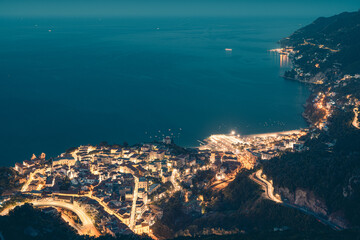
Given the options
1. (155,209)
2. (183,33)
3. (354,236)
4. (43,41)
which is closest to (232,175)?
(155,209)

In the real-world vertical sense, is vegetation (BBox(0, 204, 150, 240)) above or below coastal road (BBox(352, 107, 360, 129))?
below

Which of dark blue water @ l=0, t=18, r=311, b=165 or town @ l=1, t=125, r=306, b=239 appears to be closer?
town @ l=1, t=125, r=306, b=239

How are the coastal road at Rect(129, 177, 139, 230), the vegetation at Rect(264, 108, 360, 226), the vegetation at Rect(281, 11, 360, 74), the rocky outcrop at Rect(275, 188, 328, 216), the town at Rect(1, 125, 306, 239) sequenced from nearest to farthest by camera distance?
the vegetation at Rect(264, 108, 360, 226) → the rocky outcrop at Rect(275, 188, 328, 216) → the coastal road at Rect(129, 177, 139, 230) → the town at Rect(1, 125, 306, 239) → the vegetation at Rect(281, 11, 360, 74)

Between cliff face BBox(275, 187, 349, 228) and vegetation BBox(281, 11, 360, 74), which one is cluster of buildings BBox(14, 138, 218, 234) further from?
vegetation BBox(281, 11, 360, 74)

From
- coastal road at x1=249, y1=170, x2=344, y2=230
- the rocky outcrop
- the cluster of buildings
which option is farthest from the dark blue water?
the rocky outcrop

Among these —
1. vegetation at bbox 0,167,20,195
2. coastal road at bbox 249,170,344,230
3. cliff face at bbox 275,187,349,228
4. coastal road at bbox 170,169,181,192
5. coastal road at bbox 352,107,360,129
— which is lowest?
coastal road at bbox 170,169,181,192

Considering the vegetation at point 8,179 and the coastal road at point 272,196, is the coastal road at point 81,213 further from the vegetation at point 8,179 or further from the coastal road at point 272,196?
the coastal road at point 272,196

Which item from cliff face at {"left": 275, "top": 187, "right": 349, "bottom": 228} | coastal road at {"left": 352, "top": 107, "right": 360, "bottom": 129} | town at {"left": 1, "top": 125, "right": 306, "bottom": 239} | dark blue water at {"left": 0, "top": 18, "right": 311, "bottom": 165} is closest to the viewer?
cliff face at {"left": 275, "top": 187, "right": 349, "bottom": 228}

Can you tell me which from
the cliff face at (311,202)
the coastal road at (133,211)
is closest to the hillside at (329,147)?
the cliff face at (311,202)
